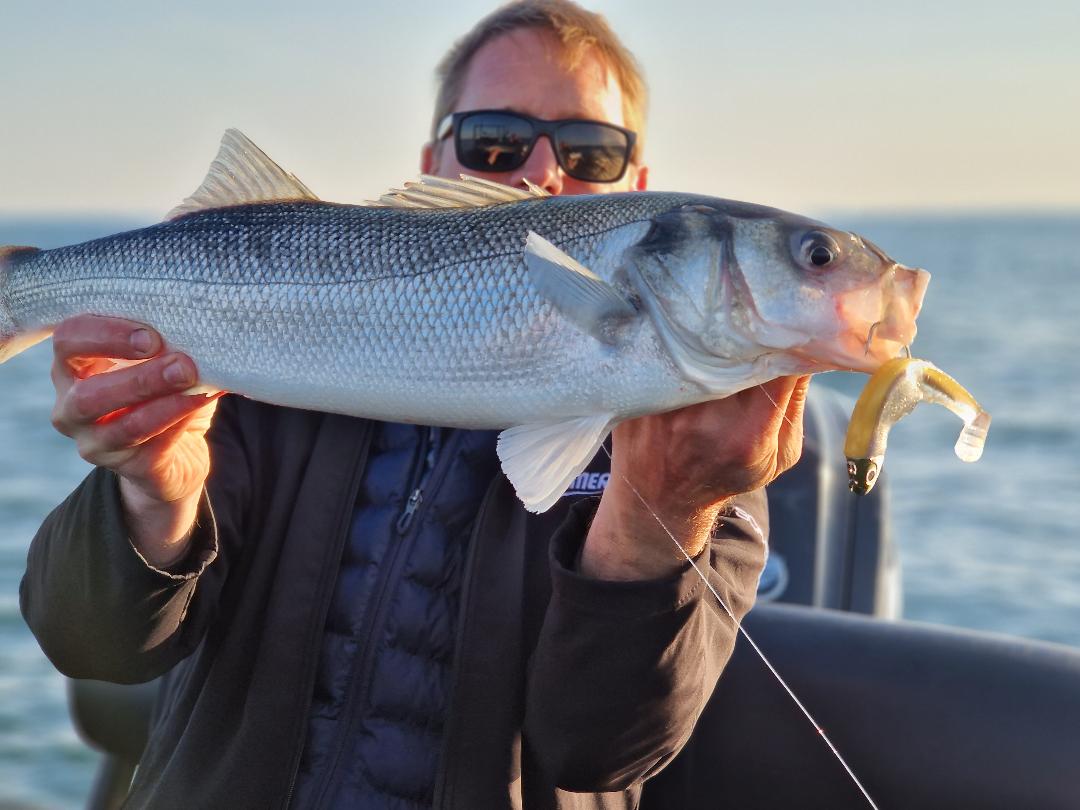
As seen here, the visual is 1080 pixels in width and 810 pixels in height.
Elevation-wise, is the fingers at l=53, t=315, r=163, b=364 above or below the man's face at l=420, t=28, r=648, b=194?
below

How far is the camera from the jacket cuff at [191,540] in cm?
246

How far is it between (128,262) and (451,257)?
0.77 meters

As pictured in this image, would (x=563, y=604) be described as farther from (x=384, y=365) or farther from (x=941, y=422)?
(x=941, y=422)

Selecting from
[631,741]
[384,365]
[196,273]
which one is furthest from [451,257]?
[631,741]

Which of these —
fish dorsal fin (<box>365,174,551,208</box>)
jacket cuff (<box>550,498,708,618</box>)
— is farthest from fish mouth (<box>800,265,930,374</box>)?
fish dorsal fin (<box>365,174,551,208</box>)

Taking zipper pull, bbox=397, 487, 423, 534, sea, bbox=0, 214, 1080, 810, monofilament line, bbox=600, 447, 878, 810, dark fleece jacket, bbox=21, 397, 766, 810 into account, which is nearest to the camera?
monofilament line, bbox=600, 447, 878, 810

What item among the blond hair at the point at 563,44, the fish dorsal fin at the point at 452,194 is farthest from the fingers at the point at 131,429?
the blond hair at the point at 563,44

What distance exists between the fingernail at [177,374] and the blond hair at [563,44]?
57.2 inches

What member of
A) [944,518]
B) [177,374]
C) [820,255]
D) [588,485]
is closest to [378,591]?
[588,485]

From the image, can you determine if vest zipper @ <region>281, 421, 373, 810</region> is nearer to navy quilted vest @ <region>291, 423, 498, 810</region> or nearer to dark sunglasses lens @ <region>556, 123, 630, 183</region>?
navy quilted vest @ <region>291, 423, 498, 810</region>

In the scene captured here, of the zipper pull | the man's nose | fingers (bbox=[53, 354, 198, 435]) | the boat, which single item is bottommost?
the boat

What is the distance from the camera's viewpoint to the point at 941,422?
1620cm

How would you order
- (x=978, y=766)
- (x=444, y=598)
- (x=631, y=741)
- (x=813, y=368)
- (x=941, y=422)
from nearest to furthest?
(x=813, y=368)
(x=631, y=741)
(x=444, y=598)
(x=978, y=766)
(x=941, y=422)

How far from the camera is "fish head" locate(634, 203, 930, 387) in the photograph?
2.00m
